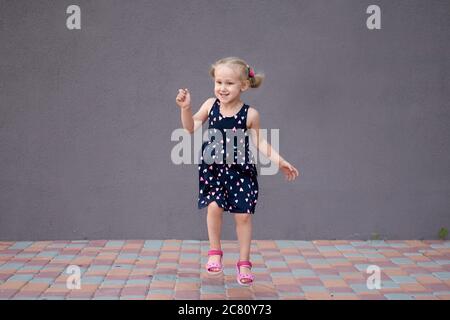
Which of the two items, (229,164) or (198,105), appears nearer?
(229,164)

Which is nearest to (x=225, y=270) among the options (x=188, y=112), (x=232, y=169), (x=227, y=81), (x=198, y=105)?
(x=232, y=169)

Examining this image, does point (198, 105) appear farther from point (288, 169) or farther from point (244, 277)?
point (244, 277)

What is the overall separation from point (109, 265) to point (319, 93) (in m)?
2.37

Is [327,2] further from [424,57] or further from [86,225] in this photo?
[86,225]

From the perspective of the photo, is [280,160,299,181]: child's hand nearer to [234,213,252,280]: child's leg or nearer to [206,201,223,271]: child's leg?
[234,213,252,280]: child's leg

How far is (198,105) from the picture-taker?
6.23 meters

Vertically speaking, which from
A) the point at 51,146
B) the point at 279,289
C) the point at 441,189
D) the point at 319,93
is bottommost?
the point at 279,289

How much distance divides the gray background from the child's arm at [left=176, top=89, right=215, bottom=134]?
1245 millimetres

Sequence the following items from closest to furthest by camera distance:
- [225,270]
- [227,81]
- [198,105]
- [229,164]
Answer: [227,81], [229,164], [225,270], [198,105]

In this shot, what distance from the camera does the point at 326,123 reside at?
6.25m

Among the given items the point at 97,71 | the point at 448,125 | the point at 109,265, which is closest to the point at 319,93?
the point at 448,125

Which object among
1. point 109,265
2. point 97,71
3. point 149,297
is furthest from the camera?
point 97,71

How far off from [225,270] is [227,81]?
1.44 metres

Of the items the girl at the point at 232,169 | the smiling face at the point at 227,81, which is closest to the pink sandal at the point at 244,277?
the girl at the point at 232,169
